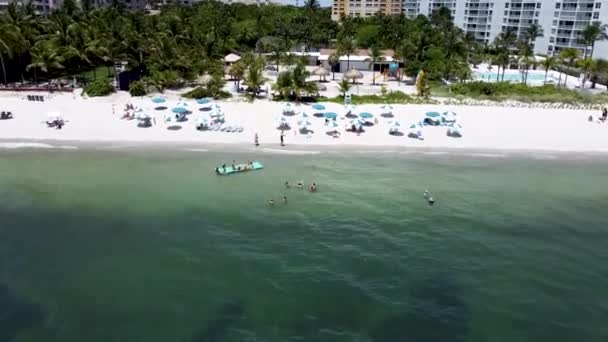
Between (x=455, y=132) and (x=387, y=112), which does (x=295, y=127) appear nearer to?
(x=387, y=112)

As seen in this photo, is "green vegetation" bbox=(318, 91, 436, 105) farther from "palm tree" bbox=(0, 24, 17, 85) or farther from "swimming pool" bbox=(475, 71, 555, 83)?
"palm tree" bbox=(0, 24, 17, 85)

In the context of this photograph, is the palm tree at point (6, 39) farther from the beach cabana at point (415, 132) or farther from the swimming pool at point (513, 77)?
the swimming pool at point (513, 77)

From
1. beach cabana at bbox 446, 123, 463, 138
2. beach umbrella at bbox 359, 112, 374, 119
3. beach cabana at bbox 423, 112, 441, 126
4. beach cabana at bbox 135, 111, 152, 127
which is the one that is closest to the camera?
beach cabana at bbox 446, 123, 463, 138

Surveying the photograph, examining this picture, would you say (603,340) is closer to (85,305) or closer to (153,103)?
(85,305)

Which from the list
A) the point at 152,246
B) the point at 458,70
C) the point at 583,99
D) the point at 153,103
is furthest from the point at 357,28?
the point at 152,246

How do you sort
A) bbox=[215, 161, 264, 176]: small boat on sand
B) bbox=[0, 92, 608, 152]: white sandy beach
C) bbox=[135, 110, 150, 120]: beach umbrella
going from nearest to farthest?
bbox=[215, 161, 264, 176]: small boat on sand, bbox=[0, 92, 608, 152]: white sandy beach, bbox=[135, 110, 150, 120]: beach umbrella

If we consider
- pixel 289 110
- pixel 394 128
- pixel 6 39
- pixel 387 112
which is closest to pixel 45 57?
pixel 6 39

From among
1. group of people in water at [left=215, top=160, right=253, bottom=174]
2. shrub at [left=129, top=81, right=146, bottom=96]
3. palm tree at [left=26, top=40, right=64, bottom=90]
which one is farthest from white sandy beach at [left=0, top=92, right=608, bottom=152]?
palm tree at [left=26, top=40, right=64, bottom=90]
